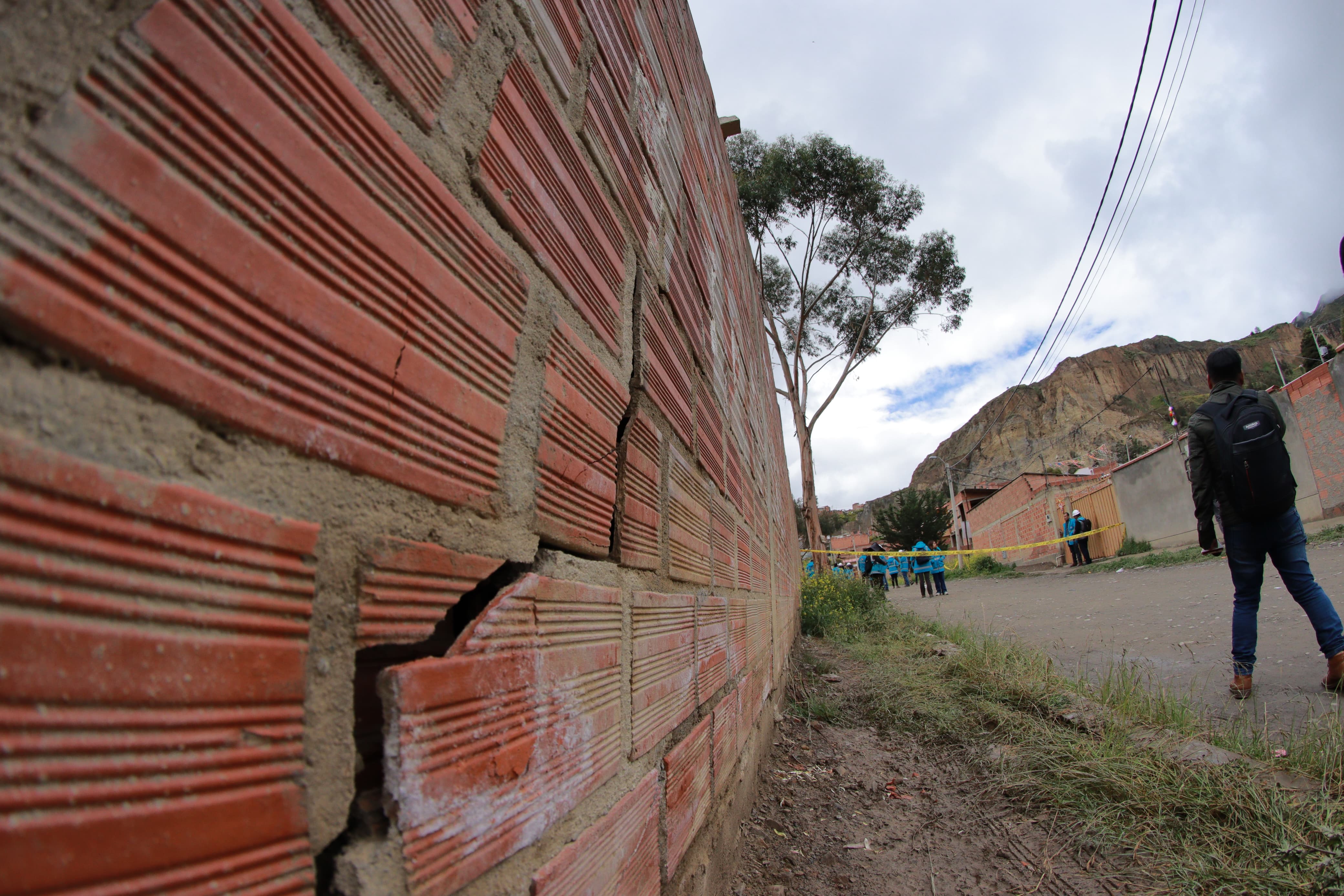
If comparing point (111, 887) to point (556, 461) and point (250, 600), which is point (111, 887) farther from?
point (556, 461)

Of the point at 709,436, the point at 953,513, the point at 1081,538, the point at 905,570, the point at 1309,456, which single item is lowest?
the point at 905,570

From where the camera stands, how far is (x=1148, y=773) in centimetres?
239

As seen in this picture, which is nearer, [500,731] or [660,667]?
[500,731]

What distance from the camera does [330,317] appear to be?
510mm

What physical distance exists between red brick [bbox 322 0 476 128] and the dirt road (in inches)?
130

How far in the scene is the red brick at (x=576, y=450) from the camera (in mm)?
839

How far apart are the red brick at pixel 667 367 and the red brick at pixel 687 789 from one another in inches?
27.9

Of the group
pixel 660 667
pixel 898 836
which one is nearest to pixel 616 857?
pixel 660 667

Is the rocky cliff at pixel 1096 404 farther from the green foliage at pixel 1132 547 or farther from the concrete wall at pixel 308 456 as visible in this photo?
the concrete wall at pixel 308 456

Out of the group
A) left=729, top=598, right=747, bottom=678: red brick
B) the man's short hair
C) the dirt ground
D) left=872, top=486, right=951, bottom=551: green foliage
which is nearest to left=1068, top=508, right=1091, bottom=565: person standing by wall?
left=872, top=486, right=951, bottom=551: green foliage

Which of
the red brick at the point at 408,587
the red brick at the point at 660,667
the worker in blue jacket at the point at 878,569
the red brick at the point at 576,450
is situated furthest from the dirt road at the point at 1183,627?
the red brick at the point at 408,587

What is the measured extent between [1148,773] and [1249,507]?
169 centimetres

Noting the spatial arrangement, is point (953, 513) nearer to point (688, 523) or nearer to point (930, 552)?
point (930, 552)

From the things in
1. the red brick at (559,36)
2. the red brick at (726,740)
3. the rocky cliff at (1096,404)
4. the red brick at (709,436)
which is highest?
the rocky cliff at (1096,404)
